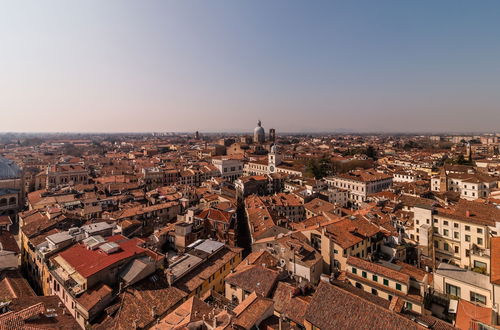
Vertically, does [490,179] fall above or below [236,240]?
above

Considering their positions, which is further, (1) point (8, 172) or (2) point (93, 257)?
(1) point (8, 172)

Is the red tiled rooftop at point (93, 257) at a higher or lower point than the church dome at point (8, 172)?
lower

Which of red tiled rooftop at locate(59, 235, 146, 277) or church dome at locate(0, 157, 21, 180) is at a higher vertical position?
church dome at locate(0, 157, 21, 180)

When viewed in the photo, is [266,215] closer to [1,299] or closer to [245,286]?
[245,286]

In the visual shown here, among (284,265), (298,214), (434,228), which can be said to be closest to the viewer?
(284,265)

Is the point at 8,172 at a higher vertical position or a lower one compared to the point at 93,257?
higher

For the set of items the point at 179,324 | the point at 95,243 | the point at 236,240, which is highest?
the point at 95,243

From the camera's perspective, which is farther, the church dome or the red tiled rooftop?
the church dome

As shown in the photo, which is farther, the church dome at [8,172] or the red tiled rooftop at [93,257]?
the church dome at [8,172]

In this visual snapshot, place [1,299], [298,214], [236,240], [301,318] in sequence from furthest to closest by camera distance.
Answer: [298,214]
[236,240]
[1,299]
[301,318]

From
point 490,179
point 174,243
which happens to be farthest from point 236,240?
point 490,179

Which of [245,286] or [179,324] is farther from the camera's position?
[245,286]
